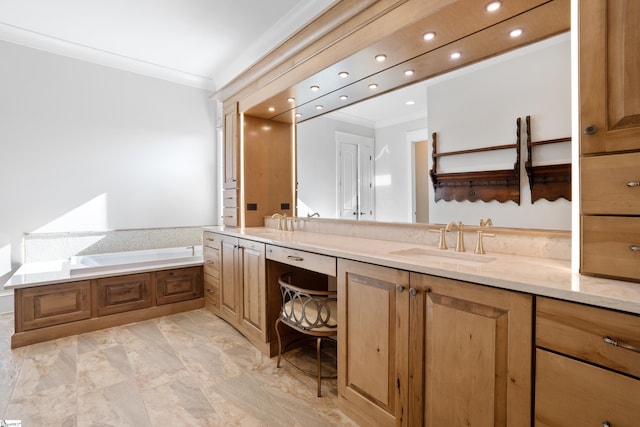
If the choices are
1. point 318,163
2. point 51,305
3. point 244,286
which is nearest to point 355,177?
point 318,163

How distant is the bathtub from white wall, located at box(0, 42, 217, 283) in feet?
1.19

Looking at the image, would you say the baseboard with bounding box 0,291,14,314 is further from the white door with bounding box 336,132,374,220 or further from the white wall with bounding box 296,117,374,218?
the white door with bounding box 336,132,374,220

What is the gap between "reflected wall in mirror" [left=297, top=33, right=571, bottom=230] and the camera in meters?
1.51

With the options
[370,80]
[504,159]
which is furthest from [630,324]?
[370,80]

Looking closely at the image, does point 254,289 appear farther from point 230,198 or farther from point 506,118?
point 506,118

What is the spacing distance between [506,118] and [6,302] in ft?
15.7

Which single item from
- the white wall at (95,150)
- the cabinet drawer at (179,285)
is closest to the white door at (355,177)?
the cabinet drawer at (179,285)

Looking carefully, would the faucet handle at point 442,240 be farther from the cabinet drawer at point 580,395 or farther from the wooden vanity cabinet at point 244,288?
the wooden vanity cabinet at point 244,288

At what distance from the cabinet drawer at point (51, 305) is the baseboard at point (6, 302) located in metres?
1.09

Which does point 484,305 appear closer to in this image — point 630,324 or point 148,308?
point 630,324

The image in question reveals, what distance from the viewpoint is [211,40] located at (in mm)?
3414

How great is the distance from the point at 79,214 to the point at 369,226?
11.2ft

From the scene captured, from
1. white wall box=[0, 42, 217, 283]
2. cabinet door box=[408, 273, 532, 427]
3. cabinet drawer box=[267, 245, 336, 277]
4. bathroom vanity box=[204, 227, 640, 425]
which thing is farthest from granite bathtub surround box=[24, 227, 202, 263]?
cabinet door box=[408, 273, 532, 427]

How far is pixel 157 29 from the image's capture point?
3.19 meters
